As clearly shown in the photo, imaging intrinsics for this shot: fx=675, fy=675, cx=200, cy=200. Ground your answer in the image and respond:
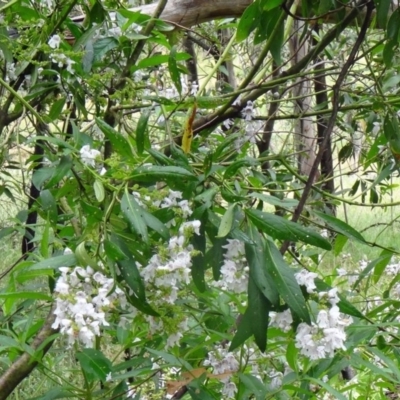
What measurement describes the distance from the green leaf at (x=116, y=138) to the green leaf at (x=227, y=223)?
0.14 metres

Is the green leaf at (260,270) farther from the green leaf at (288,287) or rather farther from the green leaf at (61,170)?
the green leaf at (61,170)

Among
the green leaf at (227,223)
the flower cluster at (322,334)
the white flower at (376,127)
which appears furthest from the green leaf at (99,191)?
the white flower at (376,127)

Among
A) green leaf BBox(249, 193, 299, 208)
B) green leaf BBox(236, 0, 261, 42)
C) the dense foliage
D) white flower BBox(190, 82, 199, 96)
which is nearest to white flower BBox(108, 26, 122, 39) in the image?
the dense foliage

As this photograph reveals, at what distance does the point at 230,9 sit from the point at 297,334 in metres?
1.01

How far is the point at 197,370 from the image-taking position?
2.53ft

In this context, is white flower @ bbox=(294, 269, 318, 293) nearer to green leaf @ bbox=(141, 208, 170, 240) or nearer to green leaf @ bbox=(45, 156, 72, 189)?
green leaf @ bbox=(141, 208, 170, 240)

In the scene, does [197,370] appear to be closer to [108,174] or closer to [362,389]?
[108,174]

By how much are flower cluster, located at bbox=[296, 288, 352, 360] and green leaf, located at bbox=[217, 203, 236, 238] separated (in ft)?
0.37

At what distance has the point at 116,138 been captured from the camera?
0.66m

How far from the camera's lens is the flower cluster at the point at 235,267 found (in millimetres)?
600

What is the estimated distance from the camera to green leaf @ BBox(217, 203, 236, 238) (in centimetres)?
56

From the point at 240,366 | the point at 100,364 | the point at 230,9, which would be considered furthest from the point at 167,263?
the point at 230,9

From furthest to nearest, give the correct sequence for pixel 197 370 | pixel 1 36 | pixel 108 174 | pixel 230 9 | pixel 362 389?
pixel 230 9, pixel 362 389, pixel 1 36, pixel 197 370, pixel 108 174

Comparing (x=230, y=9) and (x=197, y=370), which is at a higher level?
(x=230, y=9)
